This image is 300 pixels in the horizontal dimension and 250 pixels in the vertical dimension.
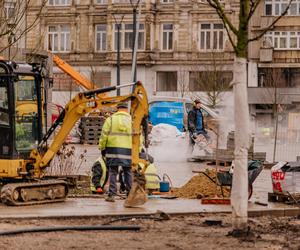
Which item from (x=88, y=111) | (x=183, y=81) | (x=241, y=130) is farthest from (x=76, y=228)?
(x=183, y=81)

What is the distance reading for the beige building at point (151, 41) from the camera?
67.4 m

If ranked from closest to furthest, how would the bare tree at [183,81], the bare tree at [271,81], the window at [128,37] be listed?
the bare tree at [271,81] → the bare tree at [183,81] → the window at [128,37]

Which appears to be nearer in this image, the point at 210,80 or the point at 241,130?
the point at 241,130

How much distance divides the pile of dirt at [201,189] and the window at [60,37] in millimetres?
51607

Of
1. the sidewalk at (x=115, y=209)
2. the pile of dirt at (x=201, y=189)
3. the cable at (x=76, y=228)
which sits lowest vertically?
the cable at (x=76, y=228)

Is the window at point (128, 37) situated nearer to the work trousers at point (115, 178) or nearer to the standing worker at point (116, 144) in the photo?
the work trousers at point (115, 178)

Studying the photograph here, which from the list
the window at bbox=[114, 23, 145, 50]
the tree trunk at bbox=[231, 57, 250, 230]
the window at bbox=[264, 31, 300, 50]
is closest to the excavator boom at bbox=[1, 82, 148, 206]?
the tree trunk at bbox=[231, 57, 250, 230]

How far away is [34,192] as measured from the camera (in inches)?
680

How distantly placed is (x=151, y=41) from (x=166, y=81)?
318 centimetres

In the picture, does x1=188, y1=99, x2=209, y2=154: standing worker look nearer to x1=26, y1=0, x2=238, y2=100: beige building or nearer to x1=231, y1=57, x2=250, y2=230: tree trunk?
Result: x1=231, y1=57, x2=250, y2=230: tree trunk

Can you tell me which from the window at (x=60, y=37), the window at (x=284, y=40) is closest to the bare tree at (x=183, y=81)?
the window at (x=284, y=40)

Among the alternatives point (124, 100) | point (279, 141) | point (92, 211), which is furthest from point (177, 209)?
point (279, 141)

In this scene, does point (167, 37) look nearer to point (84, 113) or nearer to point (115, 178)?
point (84, 113)

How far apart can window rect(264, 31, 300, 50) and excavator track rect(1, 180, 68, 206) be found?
49.2 metres
